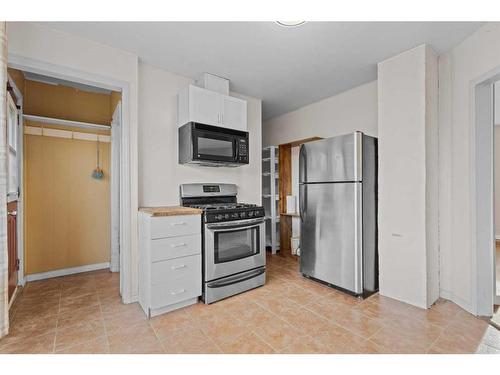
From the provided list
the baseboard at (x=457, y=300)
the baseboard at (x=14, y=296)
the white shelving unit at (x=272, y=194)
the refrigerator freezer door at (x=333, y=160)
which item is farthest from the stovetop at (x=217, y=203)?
the baseboard at (x=457, y=300)

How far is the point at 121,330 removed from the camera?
189cm

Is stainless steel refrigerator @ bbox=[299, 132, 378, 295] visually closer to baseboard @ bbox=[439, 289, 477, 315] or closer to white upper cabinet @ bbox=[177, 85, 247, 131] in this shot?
baseboard @ bbox=[439, 289, 477, 315]

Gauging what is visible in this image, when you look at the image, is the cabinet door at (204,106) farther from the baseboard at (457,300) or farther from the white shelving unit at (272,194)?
the baseboard at (457,300)

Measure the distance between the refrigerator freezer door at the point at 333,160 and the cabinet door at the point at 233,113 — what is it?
811 mm

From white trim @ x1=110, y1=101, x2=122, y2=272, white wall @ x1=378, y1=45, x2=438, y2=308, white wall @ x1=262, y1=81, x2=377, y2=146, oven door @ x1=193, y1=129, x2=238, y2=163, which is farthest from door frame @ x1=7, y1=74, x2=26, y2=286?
white wall @ x1=378, y1=45, x2=438, y2=308

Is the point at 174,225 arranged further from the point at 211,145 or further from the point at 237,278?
the point at 211,145

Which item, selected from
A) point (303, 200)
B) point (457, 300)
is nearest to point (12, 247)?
point (303, 200)

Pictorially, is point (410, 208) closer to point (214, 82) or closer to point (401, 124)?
point (401, 124)

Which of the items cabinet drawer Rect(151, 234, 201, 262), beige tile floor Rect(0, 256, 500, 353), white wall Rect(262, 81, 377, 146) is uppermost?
white wall Rect(262, 81, 377, 146)

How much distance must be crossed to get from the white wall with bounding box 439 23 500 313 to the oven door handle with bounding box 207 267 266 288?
1795 millimetres

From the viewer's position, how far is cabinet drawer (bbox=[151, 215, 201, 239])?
6.92 feet

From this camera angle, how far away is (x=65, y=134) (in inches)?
125
